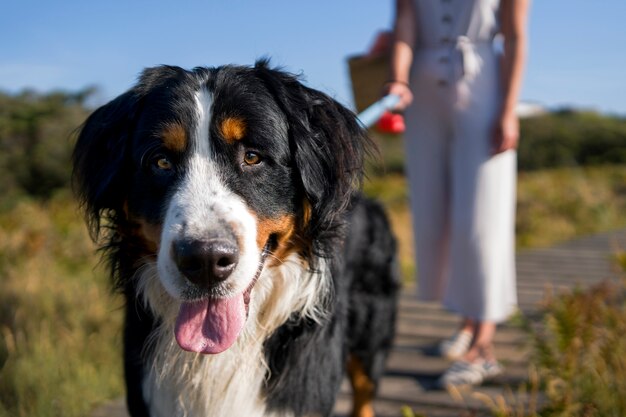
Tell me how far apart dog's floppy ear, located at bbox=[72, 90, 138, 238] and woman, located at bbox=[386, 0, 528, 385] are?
1.39m

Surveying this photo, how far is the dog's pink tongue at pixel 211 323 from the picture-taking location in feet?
6.37

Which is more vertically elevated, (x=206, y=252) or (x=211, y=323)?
(x=206, y=252)

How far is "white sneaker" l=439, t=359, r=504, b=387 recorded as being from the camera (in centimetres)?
330

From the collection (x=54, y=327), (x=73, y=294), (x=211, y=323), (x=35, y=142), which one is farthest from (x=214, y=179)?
(x=35, y=142)

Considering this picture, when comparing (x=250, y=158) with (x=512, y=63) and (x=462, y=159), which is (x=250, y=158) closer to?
(x=462, y=159)

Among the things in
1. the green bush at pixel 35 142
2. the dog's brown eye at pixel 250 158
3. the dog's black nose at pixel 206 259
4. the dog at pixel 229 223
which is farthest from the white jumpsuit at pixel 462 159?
the green bush at pixel 35 142

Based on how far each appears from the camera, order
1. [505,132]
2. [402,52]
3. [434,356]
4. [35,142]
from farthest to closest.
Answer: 1. [35,142]
2. [434,356]
3. [402,52]
4. [505,132]

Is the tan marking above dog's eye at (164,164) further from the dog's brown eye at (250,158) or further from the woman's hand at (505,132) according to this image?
the woman's hand at (505,132)

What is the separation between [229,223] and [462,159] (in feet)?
5.80

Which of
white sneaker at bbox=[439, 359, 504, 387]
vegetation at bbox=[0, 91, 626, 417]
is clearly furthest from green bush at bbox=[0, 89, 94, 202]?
white sneaker at bbox=[439, 359, 504, 387]

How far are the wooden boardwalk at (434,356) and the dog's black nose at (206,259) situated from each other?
4.53 feet

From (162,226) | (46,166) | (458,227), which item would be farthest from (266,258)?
(46,166)

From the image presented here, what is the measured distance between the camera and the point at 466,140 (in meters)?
3.21

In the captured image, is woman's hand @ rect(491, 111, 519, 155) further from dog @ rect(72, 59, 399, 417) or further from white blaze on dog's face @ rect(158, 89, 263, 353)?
white blaze on dog's face @ rect(158, 89, 263, 353)
